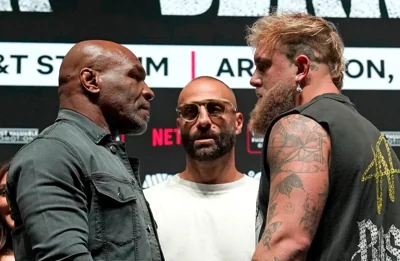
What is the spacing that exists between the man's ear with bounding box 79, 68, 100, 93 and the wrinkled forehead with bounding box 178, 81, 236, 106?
102 cm

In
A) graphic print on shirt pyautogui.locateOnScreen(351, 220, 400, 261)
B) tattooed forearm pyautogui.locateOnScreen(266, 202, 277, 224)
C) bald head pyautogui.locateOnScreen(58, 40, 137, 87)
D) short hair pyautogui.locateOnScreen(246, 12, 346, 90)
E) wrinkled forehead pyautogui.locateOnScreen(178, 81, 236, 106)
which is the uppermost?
short hair pyautogui.locateOnScreen(246, 12, 346, 90)

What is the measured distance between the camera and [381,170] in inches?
66.3

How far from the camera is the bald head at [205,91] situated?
2.99m

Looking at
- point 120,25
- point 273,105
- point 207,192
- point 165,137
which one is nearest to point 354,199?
point 273,105

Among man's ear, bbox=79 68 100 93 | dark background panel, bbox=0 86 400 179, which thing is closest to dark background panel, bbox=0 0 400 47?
dark background panel, bbox=0 86 400 179

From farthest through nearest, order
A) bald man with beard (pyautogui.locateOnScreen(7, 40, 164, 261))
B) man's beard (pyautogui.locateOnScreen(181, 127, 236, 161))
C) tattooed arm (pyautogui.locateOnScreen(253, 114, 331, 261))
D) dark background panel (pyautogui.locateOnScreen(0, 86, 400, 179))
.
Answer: dark background panel (pyautogui.locateOnScreen(0, 86, 400, 179))
man's beard (pyautogui.locateOnScreen(181, 127, 236, 161))
bald man with beard (pyautogui.locateOnScreen(7, 40, 164, 261))
tattooed arm (pyautogui.locateOnScreen(253, 114, 331, 261))

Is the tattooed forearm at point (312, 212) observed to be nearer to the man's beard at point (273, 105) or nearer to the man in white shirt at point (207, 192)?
the man's beard at point (273, 105)

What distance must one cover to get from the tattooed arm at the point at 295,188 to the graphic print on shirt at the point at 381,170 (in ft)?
0.36

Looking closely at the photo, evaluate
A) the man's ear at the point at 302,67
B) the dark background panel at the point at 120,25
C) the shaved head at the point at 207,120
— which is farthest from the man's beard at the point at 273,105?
the dark background panel at the point at 120,25

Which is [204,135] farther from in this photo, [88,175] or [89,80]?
[88,175]

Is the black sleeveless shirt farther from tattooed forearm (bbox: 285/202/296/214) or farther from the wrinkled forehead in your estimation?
the wrinkled forehead

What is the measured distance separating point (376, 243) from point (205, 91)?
146 cm

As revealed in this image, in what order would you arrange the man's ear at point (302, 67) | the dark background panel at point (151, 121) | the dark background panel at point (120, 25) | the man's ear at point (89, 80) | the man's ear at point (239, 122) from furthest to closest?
1. the dark background panel at point (120, 25)
2. the dark background panel at point (151, 121)
3. the man's ear at point (239, 122)
4. the man's ear at point (89, 80)
5. the man's ear at point (302, 67)

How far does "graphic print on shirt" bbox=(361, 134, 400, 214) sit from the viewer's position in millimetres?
1654
